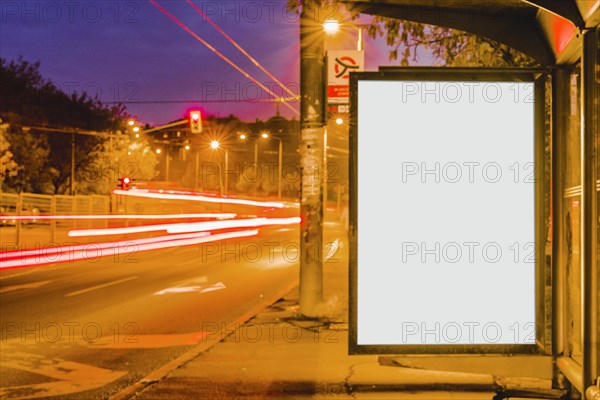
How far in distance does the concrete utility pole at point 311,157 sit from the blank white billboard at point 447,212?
771cm

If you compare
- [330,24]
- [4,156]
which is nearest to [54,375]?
[330,24]

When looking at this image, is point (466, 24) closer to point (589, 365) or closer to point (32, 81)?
point (589, 365)

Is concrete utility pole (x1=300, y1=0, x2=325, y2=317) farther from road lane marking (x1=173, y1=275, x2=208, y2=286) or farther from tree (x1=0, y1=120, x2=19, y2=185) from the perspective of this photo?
tree (x1=0, y1=120, x2=19, y2=185)

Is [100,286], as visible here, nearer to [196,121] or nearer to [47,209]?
[196,121]

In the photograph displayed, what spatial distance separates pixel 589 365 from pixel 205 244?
32673mm

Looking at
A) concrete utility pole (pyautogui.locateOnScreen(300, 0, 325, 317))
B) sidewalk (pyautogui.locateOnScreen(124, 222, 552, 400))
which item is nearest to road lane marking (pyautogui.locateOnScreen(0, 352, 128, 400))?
sidewalk (pyautogui.locateOnScreen(124, 222, 552, 400))

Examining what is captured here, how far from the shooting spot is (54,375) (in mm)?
8062

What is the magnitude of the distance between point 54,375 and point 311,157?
4849 millimetres

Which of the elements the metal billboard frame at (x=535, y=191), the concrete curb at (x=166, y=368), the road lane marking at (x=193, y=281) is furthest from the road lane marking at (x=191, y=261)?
the metal billboard frame at (x=535, y=191)

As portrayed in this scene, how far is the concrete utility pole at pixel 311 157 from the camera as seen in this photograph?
10711 mm

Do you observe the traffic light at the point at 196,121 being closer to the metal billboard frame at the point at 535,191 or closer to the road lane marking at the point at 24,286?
the road lane marking at the point at 24,286

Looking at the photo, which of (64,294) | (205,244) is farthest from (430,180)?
(205,244)

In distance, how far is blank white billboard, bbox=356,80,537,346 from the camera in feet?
9.82

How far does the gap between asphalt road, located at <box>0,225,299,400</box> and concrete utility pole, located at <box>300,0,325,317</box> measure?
1571 millimetres
